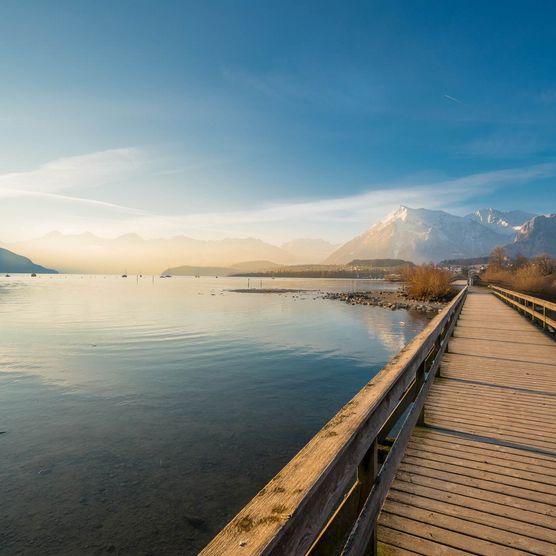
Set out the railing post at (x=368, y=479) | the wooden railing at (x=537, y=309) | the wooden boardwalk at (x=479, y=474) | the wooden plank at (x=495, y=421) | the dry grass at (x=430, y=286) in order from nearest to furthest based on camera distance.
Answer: the railing post at (x=368, y=479) → the wooden boardwalk at (x=479, y=474) → the wooden plank at (x=495, y=421) → the wooden railing at (x=537, y=309) → the dry grass at (x=430, y=286)

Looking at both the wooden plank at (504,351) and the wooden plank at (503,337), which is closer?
the wooden plank at (504,351)

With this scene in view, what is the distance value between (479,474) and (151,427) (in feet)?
22.3

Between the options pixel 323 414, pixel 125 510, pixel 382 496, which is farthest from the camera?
pixel 323 414

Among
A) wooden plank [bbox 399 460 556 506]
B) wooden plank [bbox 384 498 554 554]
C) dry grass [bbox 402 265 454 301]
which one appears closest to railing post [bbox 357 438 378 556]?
wooden plank [bbox 384 498 554 554]

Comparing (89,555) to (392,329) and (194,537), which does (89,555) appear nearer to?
(194,537)

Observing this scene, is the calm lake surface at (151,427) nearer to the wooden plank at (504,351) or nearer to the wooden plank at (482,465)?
the wooden plank at (482,465)

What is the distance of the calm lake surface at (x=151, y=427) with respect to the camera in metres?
5.23

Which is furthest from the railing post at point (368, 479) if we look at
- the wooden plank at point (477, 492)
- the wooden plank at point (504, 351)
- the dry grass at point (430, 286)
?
the dry grass at point (430, 286)

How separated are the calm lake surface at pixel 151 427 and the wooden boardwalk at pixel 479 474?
9.64 ft

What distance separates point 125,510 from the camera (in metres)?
5.44

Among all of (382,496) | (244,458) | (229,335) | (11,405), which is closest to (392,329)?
(229,335)

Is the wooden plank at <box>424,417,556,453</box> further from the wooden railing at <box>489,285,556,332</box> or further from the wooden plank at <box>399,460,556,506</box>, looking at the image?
the wooden railing at <box>489,285,556,332</box>

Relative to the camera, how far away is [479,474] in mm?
4016

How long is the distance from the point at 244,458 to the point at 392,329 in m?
17.7
